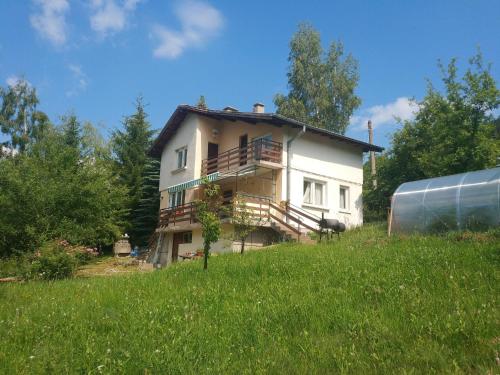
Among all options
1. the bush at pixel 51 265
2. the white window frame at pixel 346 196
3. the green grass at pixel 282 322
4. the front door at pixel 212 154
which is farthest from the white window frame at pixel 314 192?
the green grass at pixel 282 322

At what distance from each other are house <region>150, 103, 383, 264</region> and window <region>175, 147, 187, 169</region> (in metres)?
0.07

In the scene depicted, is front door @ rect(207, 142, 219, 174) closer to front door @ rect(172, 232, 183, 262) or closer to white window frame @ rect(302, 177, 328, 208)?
front door @ rect(172, 232, 183, 262)

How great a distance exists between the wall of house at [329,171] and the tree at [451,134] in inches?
141

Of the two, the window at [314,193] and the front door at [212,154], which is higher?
the front door at [212,154]

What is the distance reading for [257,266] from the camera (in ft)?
34.8

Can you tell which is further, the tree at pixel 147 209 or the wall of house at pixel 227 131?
the tree at pixel 147 209

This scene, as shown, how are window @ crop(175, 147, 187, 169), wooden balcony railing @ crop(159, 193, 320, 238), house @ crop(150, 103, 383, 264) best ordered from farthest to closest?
window @ crop(175, 147, 187, 169)
house @ crop(150, 103, 383, 264)
wooden balcony railing @ crop(159, 193, 320, 238)

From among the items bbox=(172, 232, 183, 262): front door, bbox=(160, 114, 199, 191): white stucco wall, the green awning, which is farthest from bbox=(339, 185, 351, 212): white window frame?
bbox=(172, 232, 183, 262): front door

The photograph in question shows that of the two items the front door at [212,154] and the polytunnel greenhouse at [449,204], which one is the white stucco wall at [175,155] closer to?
the front door at [212,154]

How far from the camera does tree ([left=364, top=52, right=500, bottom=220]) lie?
2470 cm

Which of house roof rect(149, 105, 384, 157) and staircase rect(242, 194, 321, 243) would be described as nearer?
staircase rect(242, 194, 321, 243)

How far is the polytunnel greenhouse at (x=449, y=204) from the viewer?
50.1ft

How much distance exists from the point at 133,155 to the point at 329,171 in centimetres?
1554

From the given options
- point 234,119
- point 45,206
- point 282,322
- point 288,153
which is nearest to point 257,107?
point 234,119
